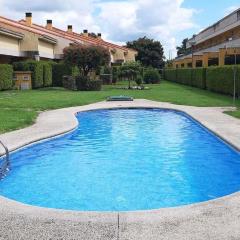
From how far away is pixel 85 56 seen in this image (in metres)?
35.6

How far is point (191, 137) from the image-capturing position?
48.9 ft

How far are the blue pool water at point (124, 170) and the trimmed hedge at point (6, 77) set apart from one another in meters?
17.1

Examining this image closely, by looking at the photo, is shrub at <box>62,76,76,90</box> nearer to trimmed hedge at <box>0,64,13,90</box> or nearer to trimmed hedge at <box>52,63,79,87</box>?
trimmed hedge at <box>52,63,79,87</box>

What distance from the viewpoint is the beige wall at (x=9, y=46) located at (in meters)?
36.5

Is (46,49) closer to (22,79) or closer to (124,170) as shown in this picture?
(22,79)

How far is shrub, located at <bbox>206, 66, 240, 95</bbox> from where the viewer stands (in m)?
27.6

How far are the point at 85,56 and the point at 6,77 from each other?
20.9 feet

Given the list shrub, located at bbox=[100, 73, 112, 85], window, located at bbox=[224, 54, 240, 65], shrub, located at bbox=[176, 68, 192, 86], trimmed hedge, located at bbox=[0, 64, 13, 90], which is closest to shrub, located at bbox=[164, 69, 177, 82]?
shrub, located at bbox=[176, 68, 192, 86]

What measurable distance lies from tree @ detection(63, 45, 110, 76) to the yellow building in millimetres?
9585

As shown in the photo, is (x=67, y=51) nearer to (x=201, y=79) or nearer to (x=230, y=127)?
(x=201, y=79)

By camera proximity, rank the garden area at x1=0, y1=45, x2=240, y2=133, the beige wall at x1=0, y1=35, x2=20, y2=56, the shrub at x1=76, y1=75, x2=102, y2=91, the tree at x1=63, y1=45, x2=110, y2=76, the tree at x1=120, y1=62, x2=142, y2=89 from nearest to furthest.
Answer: the garden area at x1=0, y1=45, x2=240, y2=133
the tree at x1=63, y1=45, x2=110, y2=76
the beige wall at x1=0, y1=35, x2=20, y2=56
the shrub at x1=76, y1=75, x2=102, y2=91
the tree at x1=120, y1=62, x2=142, y2=89

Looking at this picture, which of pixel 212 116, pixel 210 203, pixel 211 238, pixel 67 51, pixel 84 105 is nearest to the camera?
pixel 211 238

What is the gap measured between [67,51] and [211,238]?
1262 inches

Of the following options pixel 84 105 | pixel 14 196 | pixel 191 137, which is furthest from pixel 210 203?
pixel 84 105
